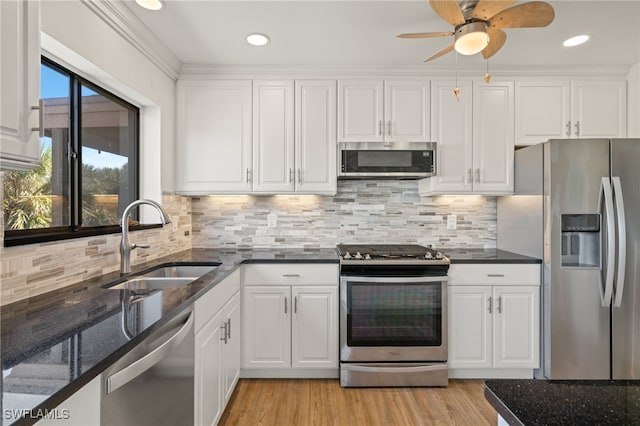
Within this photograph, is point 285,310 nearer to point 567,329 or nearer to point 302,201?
point 302,201

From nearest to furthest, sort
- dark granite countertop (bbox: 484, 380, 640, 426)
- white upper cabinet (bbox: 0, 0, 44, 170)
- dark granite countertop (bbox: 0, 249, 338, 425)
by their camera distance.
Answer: dark granite countertop (bbox: 484, 380, 640, 426) → dark granite countertop (bbox: 0, 249, 338, 425) → white upper cabinet (bbox: 0, 0, 44, 170)

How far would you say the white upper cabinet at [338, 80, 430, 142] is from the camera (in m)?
2.77

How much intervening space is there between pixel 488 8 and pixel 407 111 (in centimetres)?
115

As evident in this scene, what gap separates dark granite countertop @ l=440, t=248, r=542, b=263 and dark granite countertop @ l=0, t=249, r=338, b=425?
1.86m

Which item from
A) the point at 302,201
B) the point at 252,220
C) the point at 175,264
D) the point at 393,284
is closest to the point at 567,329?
the point at 393,284

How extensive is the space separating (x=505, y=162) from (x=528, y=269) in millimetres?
906

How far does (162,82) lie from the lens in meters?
2.54

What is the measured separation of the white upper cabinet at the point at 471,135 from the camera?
278 cm

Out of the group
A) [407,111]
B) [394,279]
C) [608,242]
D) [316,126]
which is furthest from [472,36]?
[608,242]

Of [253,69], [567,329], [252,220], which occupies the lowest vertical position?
[567,329]

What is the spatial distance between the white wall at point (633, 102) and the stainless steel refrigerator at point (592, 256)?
0.68 m

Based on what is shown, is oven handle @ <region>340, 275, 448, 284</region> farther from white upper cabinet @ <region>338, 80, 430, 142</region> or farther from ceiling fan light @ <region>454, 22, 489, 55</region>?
ceiling fan light @ <region>454, 22, 489, 55</region>

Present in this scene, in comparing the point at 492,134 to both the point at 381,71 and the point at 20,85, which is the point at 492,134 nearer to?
the point at 381,71

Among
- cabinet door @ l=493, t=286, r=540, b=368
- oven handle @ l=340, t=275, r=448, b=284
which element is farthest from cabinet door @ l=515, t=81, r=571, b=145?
oven handle @ l=340, t=275, r=448, b=284
